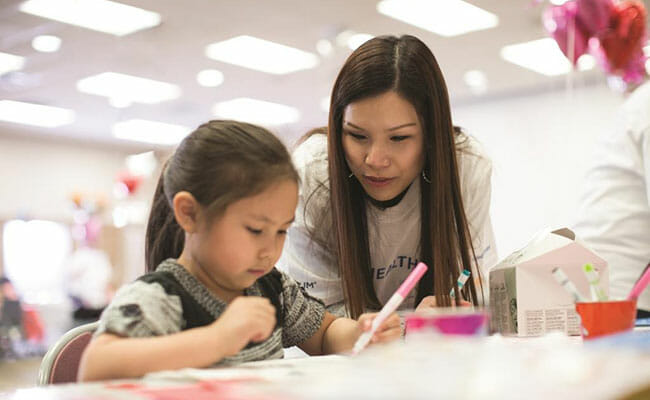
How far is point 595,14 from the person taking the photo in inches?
112

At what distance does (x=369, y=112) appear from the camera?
1338 mm

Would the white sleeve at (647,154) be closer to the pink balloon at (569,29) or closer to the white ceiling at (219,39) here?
the pink balloon at (569,29)

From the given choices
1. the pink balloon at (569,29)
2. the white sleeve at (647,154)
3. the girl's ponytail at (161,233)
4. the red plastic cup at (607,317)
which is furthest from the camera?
the pink balloon at (569,29)

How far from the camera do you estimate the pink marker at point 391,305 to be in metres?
0.95

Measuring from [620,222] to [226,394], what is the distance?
1.59m

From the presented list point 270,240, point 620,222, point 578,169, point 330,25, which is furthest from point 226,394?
point 578,169

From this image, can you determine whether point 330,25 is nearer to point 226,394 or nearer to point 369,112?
point 369,112

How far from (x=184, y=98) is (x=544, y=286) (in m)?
6.35

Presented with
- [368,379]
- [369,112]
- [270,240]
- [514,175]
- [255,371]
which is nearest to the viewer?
[368,379]

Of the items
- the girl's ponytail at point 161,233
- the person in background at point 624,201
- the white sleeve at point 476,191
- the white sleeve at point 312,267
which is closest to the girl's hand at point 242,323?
the girl's ponytail at point 161,233

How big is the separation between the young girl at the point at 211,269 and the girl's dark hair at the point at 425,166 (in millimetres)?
342

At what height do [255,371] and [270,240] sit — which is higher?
[270,240]

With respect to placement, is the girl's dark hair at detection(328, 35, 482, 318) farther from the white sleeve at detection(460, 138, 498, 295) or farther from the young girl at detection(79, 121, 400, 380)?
the young girl at detection(79, 121, 400, 380)

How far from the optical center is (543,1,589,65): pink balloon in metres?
2.99
